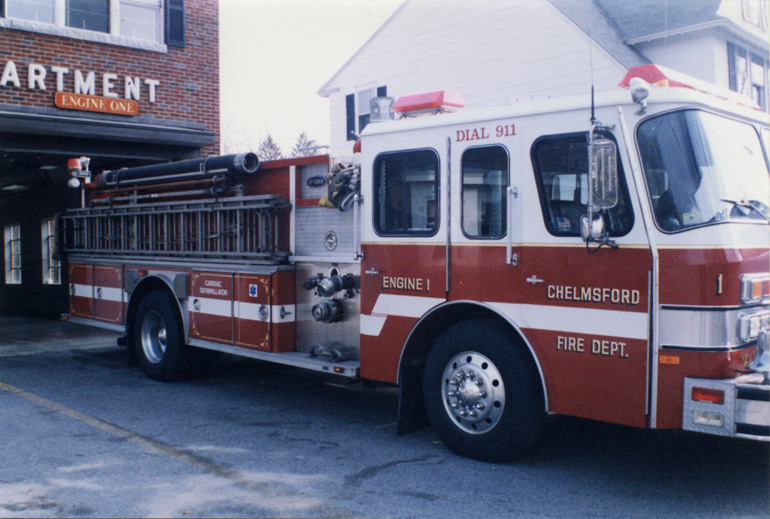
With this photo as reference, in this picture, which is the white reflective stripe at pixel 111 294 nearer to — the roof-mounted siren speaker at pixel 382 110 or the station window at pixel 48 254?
the roof-mounted siren speaker at pixel 382 110

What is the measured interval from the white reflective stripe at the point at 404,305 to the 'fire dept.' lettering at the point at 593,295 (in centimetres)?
94

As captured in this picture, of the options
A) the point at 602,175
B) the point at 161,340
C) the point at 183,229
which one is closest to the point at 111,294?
the point at 161,340

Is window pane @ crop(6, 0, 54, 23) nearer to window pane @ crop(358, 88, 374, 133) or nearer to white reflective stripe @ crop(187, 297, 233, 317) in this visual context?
white reflective stripe @ crop(187, 297, 233, 317)

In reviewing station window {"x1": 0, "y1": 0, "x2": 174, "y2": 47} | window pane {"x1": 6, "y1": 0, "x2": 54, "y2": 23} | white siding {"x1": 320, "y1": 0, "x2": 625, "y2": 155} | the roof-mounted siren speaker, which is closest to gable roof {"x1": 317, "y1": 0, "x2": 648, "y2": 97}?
white siding {"x1": 320, "y1": 0, "x2": 625, "y2": 155}

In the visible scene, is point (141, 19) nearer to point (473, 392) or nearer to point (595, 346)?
point (473, 392)

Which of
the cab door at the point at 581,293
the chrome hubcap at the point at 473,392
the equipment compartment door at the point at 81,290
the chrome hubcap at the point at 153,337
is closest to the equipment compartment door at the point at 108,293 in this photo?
the equipment compartment door at the point at 81,290

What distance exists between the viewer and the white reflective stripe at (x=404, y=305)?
562 cm

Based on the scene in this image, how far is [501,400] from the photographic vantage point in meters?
5.14

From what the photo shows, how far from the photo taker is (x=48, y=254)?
17938 mm

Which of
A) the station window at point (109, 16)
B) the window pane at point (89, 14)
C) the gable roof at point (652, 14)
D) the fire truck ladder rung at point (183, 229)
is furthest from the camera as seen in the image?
the gable roof at point (652, 14)

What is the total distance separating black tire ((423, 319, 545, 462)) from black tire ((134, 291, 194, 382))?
3.62 metres

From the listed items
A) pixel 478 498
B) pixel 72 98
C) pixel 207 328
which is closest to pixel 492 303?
pixel 478 498

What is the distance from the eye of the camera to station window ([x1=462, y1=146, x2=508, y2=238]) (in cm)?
526

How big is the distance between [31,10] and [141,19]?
1787 millimetres
